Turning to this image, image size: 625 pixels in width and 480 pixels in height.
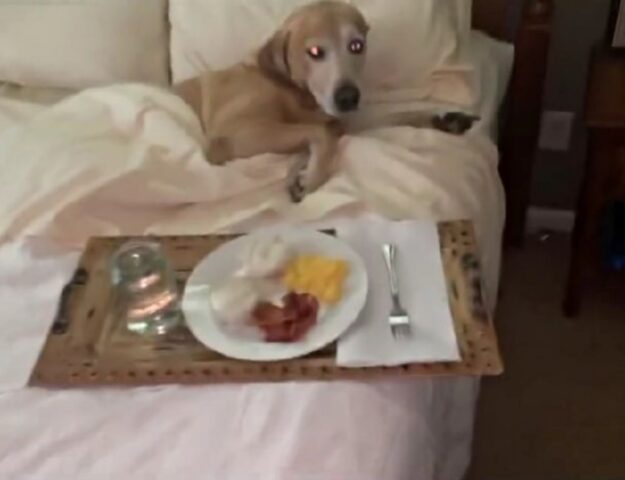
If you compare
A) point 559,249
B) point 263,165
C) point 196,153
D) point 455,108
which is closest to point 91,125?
point 196,153

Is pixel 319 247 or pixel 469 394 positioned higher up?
pixel 319 247

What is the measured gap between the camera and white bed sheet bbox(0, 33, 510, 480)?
1.17 meters

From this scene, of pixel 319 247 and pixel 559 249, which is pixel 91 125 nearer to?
pixel 319 247

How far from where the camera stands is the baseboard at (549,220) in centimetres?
240

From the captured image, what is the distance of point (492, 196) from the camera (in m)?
1.74

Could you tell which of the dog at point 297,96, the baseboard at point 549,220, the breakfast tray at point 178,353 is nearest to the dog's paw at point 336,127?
the dog at point 297,96

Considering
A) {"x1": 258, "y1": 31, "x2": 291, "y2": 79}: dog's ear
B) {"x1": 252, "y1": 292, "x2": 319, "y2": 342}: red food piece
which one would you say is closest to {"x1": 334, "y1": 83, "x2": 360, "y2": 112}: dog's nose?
{"x1": 258, "y1": 31, "x2": 291, "y2": 79}: dog's ear

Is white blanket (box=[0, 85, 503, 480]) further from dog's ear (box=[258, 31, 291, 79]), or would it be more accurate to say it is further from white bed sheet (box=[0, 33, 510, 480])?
dog's ear (box=[258, 31, 291, 79])

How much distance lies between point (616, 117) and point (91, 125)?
3.14 ft

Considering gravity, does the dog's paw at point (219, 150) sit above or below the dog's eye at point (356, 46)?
below

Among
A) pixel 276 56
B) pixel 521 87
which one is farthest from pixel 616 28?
pixel 276 56

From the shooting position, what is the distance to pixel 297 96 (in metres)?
1.86

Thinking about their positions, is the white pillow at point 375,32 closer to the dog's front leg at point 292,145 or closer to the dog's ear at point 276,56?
the dog's ear at point 276,56

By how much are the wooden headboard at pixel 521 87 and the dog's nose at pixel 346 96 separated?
17.5 inches
